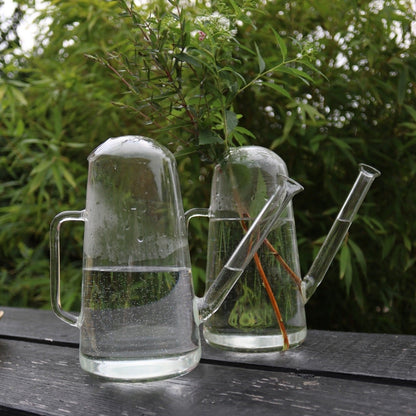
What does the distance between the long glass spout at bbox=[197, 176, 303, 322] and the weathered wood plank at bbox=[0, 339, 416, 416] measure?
7 cm

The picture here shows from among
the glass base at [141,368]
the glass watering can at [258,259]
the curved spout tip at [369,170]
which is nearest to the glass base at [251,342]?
the glass watering can at [258,259]

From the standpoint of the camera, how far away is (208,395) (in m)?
0.45

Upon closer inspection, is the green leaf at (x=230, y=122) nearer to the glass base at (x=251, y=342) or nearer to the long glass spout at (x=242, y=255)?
the long glass spout at (x=242, y=255)

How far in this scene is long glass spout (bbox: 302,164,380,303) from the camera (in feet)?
1.93

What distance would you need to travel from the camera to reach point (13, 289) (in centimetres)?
173

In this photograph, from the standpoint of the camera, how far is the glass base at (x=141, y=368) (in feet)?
1.49

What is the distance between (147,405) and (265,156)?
32 cm

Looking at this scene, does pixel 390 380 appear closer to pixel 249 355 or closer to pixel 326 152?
pixel 249 355

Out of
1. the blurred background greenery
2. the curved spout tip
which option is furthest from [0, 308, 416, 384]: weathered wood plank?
the blurred background greenery

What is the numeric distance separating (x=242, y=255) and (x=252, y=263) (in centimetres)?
5

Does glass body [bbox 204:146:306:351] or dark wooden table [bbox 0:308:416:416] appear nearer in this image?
dark wooden table [bbox 0:308:416:416]

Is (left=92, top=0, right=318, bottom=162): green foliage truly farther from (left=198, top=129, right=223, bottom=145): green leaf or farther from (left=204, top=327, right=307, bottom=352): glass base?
(left=204, top=327, right=307, bottom=352): glass base

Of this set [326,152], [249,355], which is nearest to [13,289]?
[326,152]

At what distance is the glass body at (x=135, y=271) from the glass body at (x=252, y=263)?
0.08 meters
